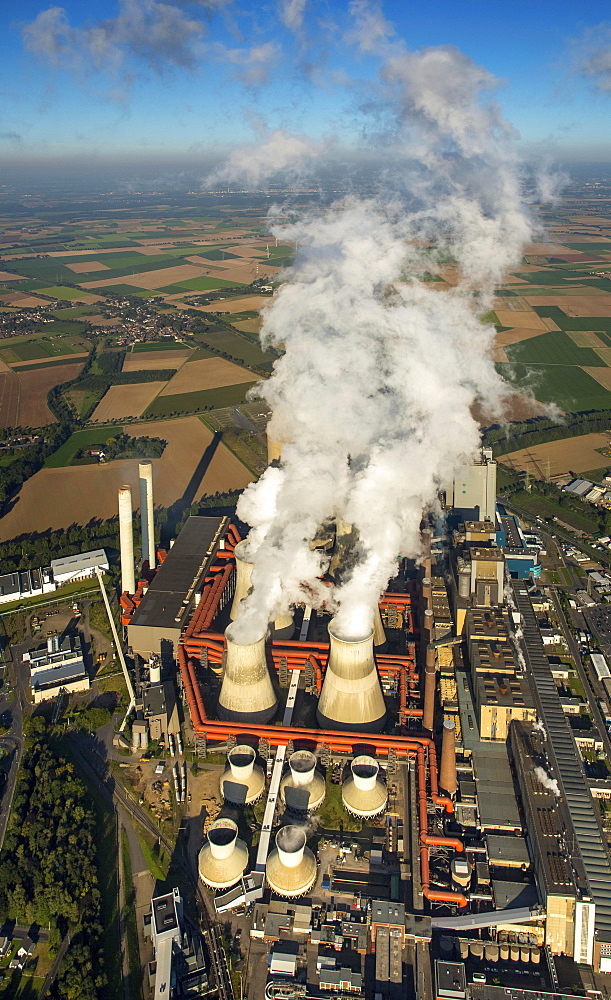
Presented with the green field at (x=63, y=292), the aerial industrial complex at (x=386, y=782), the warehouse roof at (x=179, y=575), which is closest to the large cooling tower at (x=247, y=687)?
the aerial industrial complex at (x=386, y=782)

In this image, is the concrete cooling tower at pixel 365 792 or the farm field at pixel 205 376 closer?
the concrete cooling tower at pixel 365 792

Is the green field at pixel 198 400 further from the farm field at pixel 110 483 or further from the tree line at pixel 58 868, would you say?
the tree line at pixel 58 868

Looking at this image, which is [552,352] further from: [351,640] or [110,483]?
Answer: [351,640]

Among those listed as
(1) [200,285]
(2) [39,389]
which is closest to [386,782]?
(2) [39,389]

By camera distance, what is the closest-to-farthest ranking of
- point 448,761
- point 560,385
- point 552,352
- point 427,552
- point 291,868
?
point 291,868 < point 448,761 < point 427,552 < point 560,385 < point 552,352

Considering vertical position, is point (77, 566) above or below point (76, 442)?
below

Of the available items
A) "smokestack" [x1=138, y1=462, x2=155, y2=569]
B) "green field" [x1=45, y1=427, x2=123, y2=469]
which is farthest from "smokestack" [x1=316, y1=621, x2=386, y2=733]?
"green field" [x1=45, y1=427, x2=123, y2=469]
